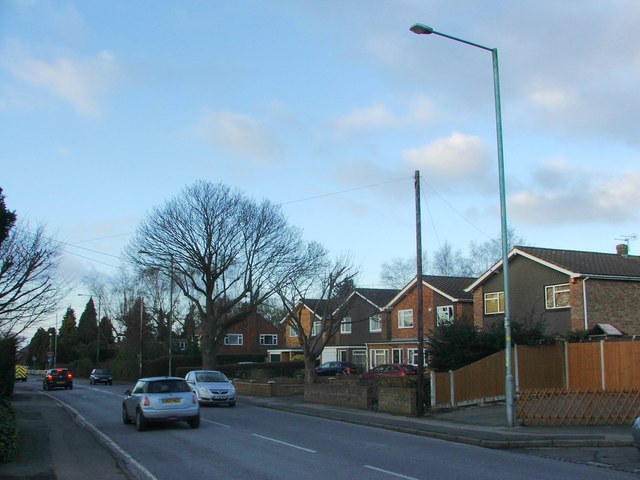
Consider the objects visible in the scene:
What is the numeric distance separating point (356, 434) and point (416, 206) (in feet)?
30.0

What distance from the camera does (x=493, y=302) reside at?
38469 mm

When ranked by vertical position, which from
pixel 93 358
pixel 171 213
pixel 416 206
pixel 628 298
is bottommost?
pixel 93 358

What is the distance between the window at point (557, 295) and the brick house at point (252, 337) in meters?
48.4

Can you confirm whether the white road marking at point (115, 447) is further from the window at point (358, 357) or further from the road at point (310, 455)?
the window at point (358, 357)

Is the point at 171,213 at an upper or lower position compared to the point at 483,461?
upper

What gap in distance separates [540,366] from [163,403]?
47.1ft

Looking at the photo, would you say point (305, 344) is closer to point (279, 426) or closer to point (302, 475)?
point (279, 426)

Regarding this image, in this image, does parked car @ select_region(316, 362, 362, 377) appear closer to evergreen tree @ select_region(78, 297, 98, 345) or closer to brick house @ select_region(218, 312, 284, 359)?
brick house @ select_region(218, 312, 284, 359)

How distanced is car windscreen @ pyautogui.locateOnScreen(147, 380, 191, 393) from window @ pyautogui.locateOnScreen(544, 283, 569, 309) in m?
22.6

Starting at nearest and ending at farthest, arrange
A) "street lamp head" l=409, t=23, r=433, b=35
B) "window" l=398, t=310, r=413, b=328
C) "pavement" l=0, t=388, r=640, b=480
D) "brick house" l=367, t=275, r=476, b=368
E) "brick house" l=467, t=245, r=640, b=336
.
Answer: "pavement" l=0, t=388, r=640, b=480 < "street lamp head" l=409, t=23, r=433, b=35 < "brick house" l=467, t=245, r=640, b=336 < "brick house" l=367, t=275, r=476, b=368 < "window" l=398, t=310, r=413, b=328

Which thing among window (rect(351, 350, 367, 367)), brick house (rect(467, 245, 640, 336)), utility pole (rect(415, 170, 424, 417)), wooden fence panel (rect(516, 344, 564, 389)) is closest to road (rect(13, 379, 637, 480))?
utility pole (rect(415, 170, 424, 417))

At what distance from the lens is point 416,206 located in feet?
77.7

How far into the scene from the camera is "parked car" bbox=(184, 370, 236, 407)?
90.4 feet

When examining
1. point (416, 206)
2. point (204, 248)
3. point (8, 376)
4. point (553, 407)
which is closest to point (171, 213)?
point (204, 248)
